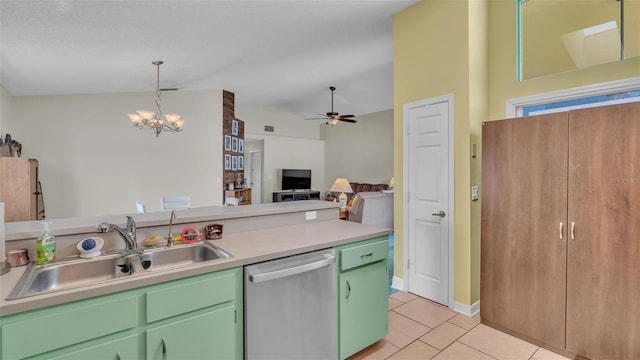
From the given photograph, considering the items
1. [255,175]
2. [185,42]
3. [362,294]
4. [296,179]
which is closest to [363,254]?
[362,294]

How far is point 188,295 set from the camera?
134 centimetres

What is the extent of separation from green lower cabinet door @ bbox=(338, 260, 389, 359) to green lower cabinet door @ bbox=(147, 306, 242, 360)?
2.33 ft

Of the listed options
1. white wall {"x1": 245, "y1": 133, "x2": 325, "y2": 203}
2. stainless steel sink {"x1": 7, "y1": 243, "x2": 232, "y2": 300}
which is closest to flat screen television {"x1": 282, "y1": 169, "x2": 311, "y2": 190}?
white wall {"x1": 245, "y1": 133, "x2": 325, "y2": 203}

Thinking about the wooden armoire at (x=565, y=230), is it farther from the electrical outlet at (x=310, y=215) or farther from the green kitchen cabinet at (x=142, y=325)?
the green kitchen cabinet at (x=142, y=325)

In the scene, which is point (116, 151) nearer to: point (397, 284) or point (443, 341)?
point (397, 284)

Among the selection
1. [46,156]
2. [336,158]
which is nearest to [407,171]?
[46,156]

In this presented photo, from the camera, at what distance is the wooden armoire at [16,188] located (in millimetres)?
3697

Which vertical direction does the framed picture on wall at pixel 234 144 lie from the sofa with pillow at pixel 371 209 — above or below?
above

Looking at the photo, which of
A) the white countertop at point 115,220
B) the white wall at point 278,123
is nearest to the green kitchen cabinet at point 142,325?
the white countertop at point 115,220

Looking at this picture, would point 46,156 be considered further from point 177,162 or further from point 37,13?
point 37,13

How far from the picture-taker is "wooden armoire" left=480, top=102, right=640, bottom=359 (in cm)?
182

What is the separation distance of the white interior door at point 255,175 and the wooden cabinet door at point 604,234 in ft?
27.8

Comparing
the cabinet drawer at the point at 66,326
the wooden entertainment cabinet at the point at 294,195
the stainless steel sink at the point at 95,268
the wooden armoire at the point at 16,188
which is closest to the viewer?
the cabinet drawer at the point at 66,326

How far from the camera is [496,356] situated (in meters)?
2.08
